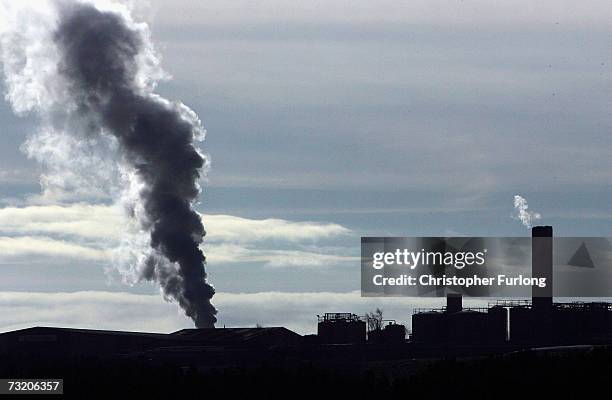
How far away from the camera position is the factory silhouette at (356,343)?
513ft

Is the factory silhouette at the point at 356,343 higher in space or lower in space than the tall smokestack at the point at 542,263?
lower

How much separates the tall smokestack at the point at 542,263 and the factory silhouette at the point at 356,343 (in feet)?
0.39

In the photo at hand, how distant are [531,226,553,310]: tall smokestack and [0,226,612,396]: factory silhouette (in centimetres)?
12

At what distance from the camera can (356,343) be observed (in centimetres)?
18138

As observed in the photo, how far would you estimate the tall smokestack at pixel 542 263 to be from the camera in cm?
17600

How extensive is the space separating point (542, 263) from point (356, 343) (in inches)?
969

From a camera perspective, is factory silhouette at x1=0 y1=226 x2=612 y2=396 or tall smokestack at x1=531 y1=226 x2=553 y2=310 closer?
factory silhouette at x1=0 y1=226 x2=612 y2=396

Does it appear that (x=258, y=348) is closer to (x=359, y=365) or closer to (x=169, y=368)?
(x=359, y=365)

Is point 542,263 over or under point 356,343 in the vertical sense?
over

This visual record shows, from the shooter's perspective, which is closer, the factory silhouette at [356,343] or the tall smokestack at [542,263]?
the factory silhouette at [356,343]

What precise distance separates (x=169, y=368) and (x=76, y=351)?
33.3 m

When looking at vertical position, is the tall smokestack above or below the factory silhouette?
above

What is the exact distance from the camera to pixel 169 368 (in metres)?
141

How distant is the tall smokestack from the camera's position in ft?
577
